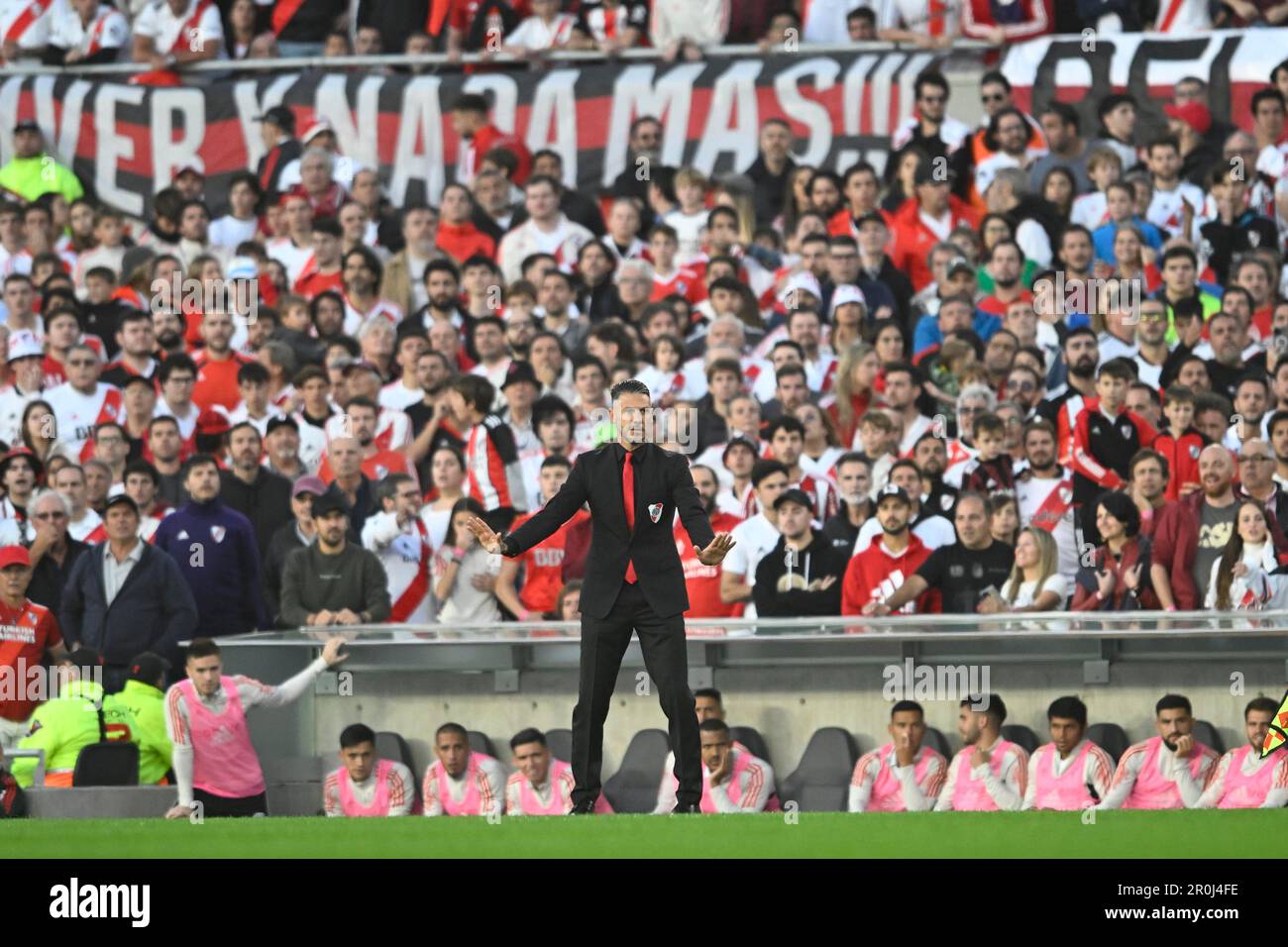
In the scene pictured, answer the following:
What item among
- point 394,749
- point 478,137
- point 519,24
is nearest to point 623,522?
point 394,749

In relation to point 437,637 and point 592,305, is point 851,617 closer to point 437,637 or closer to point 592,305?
point 437,637

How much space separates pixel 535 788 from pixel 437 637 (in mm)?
1076

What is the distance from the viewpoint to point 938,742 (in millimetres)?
12242

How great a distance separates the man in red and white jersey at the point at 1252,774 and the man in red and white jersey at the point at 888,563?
7.46ft

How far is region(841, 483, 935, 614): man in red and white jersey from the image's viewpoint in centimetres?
1322

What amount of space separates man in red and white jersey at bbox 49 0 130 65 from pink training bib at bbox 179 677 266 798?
1022 cm

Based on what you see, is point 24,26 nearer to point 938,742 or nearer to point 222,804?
point 222,804

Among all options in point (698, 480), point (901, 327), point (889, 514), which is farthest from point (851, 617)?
point (901, 327)

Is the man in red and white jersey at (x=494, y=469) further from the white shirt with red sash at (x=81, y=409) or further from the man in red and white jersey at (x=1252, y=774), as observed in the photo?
the man in red and white jersey at (x=1252, y=774)

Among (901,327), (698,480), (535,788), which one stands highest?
(901,327)

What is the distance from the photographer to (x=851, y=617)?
1309 cm

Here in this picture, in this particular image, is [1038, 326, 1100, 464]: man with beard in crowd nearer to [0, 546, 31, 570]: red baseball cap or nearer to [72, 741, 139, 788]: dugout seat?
[72, 741, 139, 788]: dugout seat

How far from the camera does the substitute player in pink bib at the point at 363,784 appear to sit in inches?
496

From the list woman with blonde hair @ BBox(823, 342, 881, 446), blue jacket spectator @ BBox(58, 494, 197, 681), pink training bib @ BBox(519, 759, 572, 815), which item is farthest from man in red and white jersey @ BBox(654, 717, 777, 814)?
woman with blonde hair @ BBox(823, 342, 881, 446)
